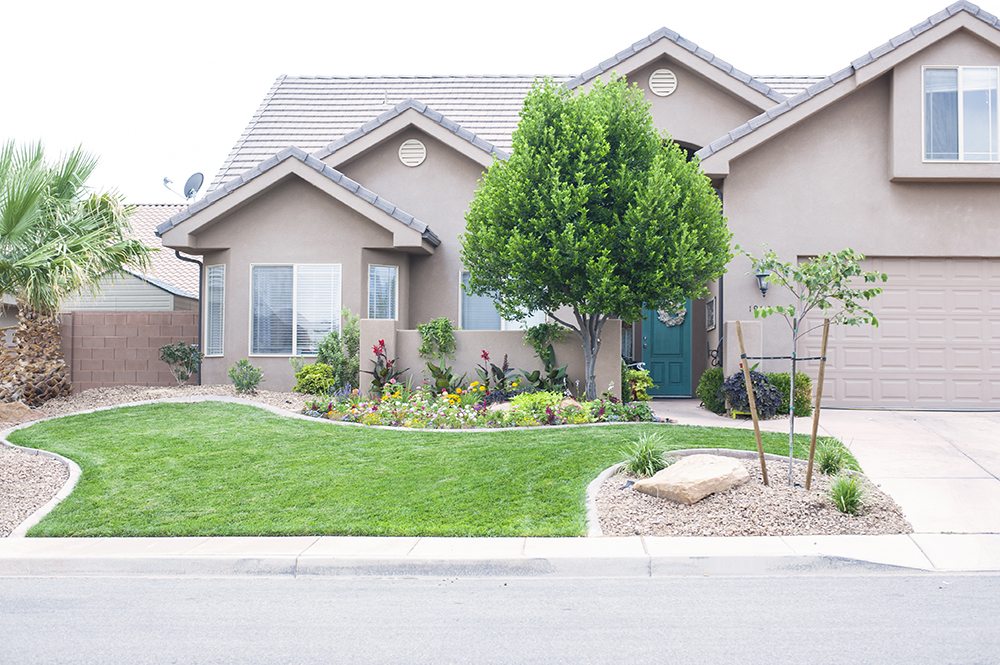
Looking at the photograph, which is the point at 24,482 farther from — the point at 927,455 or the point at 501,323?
the point at 927,455

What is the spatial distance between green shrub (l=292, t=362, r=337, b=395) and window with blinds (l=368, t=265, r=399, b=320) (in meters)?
1.60

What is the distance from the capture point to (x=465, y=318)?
17188 mm

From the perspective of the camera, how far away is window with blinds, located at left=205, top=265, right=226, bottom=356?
1677 cm

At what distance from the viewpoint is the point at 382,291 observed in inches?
661

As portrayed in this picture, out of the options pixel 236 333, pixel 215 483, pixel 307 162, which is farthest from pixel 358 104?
pixel 215 483

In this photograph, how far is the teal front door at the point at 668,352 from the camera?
1794 cm

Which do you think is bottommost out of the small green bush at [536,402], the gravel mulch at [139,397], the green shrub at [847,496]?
the green shrub at [847,496]

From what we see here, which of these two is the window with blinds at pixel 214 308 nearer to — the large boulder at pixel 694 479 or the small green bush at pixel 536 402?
the small green bush at pixel 536 402

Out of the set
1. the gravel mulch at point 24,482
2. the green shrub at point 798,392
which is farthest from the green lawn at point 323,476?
the green shrub at point 798,392

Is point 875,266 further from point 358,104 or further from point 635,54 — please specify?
point 358,104

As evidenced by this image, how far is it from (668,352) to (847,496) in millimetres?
9794

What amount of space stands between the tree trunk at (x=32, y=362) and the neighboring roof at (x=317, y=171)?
2481 mm

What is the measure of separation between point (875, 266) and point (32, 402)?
44.7 feet

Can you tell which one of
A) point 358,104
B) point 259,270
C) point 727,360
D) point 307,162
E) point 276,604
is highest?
point 358,104
